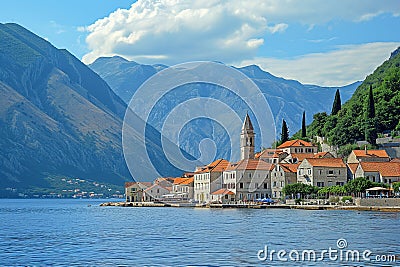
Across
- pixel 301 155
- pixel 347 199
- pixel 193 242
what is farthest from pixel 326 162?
pixel 193 242

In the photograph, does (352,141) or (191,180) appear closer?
(352,141)

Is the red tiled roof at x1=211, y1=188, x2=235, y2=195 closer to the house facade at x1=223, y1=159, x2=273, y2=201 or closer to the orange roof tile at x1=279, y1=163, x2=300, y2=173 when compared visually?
the house facade at x1=223, y1=159, x2=273, y2=201

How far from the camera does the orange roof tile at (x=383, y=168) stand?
106 meters

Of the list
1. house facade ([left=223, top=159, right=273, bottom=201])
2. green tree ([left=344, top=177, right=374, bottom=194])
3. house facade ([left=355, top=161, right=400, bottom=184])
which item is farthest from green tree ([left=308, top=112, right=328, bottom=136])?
green tree ([left=344, top=177, right=374, bottom=194])

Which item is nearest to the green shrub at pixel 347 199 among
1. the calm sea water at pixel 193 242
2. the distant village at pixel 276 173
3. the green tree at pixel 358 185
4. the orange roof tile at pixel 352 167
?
the green tree at pixel 358 185

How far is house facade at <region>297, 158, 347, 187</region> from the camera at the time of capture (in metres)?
112

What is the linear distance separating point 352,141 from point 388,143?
29.6 ft

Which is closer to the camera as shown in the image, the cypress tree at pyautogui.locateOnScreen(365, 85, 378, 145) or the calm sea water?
the calm sea water

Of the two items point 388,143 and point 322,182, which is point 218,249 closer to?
point 322,182

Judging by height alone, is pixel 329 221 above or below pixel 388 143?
below

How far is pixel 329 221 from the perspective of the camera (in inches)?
2813

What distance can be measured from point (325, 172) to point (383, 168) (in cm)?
951

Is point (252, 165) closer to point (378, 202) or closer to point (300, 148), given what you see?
point (300, 148)

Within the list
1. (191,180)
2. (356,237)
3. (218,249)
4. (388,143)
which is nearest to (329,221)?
(356,237)
